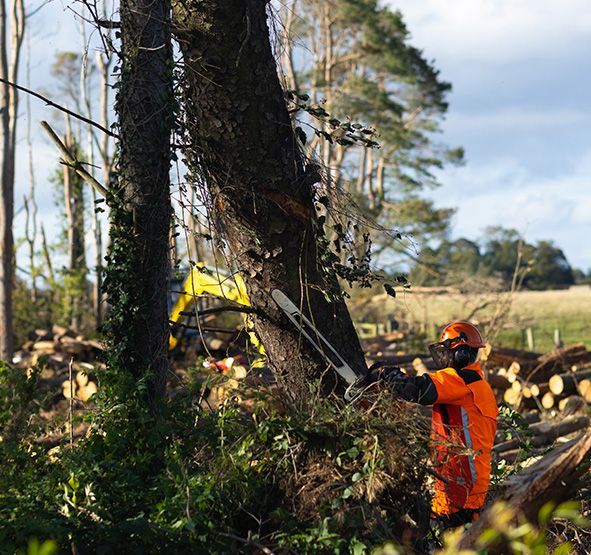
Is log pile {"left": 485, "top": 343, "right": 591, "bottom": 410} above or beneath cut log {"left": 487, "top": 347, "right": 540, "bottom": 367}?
beneath

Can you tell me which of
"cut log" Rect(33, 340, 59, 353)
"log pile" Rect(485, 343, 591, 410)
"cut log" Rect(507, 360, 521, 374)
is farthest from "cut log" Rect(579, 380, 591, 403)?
"cut log" Rect(33, 340, 59, 353)

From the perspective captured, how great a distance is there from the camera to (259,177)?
18.5 feet

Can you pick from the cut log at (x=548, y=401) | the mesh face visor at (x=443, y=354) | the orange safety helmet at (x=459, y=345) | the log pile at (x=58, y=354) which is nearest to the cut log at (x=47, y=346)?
the log pile at (x=58, y=354)

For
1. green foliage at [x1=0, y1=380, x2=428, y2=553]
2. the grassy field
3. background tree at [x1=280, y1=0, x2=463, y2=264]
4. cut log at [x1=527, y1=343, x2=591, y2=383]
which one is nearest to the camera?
green foliage at [x1=0, y1=380, x2=428, y2=553]

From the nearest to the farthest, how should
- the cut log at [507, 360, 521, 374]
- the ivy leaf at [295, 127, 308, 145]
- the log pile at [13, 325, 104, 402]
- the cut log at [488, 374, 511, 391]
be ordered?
the ivy leaf at [295, 127, 308, 145] < the cut log at [488, 374, 511, 391] < the cut log at [507, 360, 521, 374] < the log pile at [13, 325, 104, 402]

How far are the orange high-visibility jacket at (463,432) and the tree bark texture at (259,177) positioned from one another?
2.27 ft

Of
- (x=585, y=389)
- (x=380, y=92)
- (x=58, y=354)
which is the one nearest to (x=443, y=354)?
(x=585, y=389)

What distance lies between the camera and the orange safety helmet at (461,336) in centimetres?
562

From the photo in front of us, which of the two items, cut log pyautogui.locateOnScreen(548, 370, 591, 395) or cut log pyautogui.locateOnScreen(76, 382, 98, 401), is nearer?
cut log pyautogui.locateOnScreen(548, 370, 591, 395)

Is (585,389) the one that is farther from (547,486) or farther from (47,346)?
(47,346)

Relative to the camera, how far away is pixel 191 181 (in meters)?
5.98

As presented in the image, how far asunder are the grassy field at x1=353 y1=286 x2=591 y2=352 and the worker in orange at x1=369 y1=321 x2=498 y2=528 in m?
0.69

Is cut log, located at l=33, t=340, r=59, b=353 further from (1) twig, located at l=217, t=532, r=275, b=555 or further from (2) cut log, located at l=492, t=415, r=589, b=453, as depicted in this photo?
(1) twig, located at l=217, t=532, r=275, b=555

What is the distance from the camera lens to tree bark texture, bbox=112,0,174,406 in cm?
593
